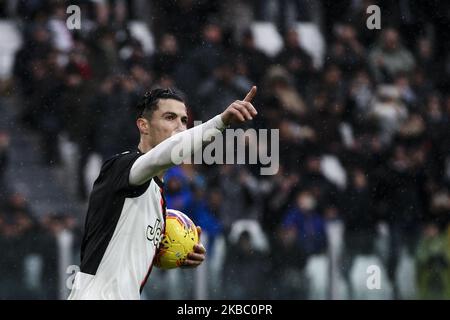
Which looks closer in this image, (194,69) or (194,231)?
(194,231)

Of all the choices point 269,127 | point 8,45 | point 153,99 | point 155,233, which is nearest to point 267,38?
point 269,127

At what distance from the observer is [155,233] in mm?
4605

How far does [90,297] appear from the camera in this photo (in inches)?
174

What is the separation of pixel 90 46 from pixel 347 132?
2.94 meters

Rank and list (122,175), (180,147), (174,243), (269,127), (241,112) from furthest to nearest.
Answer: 1. (269,127)
2. (174,243)
3. (122,175)
4. (180,147)
5. (241,112)

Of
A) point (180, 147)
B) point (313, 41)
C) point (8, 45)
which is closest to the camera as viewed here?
point (180, 147)

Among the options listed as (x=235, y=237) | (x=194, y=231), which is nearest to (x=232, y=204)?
(x=235, y=237)

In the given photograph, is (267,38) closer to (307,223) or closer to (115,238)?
(307,223)

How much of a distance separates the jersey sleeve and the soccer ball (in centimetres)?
49

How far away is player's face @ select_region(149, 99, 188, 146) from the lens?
16.0 ft

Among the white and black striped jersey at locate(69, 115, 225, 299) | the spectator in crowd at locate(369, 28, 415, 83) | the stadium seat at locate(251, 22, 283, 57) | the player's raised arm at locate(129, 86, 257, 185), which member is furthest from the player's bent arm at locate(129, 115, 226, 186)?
the spectator in crowd at locate(369, 28, 415, 83)

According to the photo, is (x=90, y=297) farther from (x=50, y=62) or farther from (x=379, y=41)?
(x=379, y=41)

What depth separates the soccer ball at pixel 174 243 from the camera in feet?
15.9

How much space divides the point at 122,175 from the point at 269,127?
569 cm
